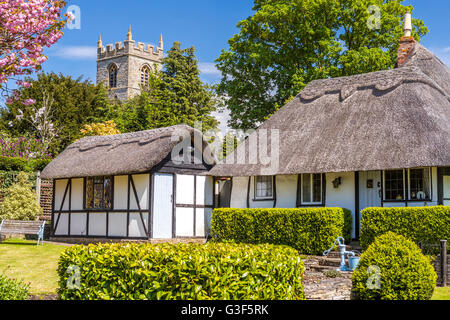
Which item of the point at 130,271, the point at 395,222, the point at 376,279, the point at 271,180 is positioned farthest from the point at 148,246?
the point at 271,180

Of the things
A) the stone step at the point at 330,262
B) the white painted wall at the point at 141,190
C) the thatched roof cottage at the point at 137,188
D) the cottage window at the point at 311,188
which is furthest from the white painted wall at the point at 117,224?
the stone step at the point at 330,262

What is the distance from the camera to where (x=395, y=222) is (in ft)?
45.5

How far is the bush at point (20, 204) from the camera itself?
2115 centimetres

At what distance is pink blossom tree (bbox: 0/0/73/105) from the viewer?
1042 cm

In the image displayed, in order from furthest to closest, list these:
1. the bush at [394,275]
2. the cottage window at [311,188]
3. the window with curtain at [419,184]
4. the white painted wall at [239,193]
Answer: the white painted wall at [239,193] → the cottage window at [311,188] → the window with curtain at [419,184] → the bush at [394,275]

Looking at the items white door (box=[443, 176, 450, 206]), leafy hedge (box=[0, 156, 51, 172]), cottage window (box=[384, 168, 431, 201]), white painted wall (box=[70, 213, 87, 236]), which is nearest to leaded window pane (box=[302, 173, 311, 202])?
cottage window (box=[384, 168, 431, 201])

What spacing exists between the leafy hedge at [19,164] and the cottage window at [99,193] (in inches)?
225

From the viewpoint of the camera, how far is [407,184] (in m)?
15.6

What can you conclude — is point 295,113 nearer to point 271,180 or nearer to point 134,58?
point 271,180

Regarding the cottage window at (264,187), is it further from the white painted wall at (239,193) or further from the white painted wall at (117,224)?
the white painted wall at (117,224)

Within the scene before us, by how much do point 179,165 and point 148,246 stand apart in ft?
36.8

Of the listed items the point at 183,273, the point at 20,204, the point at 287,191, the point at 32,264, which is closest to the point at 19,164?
the point at 20,204

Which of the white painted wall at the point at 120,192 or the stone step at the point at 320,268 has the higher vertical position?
the white painted wall at the point at 120,192

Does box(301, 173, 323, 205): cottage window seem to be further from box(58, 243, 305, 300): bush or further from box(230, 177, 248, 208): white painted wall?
box(58, 243, 305, 300): bush
